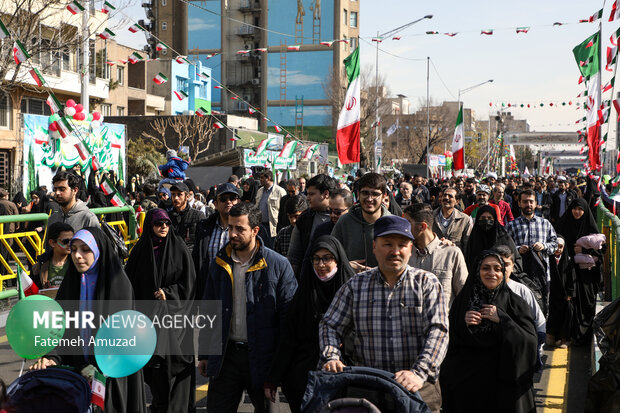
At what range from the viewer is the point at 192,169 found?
101ft

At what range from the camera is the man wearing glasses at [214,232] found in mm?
6484

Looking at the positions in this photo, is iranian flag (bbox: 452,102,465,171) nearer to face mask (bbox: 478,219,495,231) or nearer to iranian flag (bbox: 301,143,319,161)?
iranian flag (bbox: 301,143,319,161)

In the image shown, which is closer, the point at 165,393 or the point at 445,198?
the point at 165,393

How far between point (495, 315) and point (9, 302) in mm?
7744

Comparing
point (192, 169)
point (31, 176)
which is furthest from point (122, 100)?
point (31, 176)

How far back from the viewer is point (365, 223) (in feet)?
18.9

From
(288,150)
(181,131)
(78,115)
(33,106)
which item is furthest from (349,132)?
(181,131)

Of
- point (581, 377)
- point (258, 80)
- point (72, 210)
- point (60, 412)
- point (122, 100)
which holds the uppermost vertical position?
point (258, 80)

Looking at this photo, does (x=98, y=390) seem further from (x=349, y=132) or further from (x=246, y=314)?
(x=349, y=132)

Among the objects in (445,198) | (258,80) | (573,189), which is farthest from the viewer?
(258,80)

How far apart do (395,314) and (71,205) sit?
183 inches

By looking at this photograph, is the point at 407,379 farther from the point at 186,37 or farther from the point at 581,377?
the point at 186,37

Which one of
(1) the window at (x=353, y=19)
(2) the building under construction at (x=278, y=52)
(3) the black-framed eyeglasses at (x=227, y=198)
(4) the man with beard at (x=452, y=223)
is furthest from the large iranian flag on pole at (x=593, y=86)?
(1) the window at (x=353, y=19)

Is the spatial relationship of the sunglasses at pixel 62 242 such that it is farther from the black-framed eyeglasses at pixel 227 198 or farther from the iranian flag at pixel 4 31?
the iranian flag at pixel 4 31
